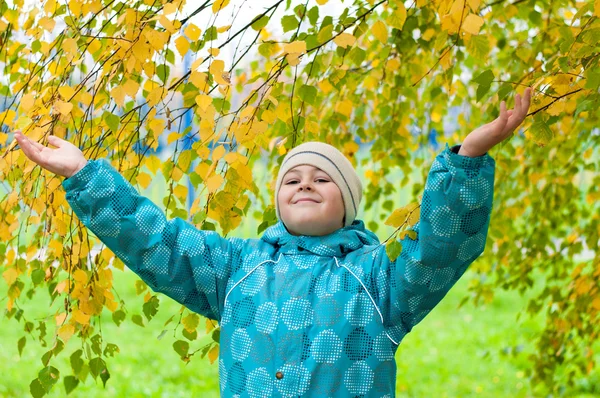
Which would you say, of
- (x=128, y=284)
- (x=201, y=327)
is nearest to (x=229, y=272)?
(x=201, y=327)

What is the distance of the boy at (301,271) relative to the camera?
149 centimetres

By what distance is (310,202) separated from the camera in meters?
1.68

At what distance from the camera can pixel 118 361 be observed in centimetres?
450

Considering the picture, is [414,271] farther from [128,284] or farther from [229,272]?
[128,284]

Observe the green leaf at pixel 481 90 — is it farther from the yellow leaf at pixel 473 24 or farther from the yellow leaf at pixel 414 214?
the yellow leaf at pixel 414 214

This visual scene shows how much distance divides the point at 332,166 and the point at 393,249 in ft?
1.05

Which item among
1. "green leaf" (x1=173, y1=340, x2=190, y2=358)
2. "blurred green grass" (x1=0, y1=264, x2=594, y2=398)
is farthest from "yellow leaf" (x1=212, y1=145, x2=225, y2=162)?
"blurred green grass" (x1=0, y1=264, x2=594, y2=398)

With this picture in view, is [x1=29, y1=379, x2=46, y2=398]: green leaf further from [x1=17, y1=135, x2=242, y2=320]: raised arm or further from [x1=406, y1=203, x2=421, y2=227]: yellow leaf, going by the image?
[x1=406, y1=203, x2=421, y2=227]: yellow leaf

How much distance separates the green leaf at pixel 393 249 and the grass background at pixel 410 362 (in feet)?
6.47

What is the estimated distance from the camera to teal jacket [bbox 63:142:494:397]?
1.52 metres

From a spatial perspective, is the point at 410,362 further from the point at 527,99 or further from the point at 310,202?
the point at 527,99

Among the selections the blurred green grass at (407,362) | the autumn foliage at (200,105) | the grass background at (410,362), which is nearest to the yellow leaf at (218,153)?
the autumn foliage at (200,105)

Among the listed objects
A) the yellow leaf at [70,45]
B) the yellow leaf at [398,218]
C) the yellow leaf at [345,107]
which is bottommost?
the yellow leaf at [398,218]

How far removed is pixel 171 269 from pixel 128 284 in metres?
4.66
